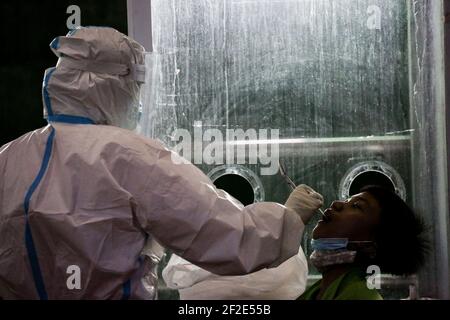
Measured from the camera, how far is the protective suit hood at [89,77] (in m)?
1.86

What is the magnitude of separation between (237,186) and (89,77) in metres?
0.78

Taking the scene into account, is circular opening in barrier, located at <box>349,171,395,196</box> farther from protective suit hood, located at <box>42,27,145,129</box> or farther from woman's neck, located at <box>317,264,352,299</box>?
protective suit hood, located at <box>42,27,145,129</box>

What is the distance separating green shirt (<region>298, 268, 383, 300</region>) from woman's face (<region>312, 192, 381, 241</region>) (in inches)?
4.1

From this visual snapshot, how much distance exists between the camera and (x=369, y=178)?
2404 mm

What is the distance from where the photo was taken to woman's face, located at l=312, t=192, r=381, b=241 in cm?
199

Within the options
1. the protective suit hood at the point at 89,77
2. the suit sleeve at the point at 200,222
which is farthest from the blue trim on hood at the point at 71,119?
the suit sleeve at the point at 200,222

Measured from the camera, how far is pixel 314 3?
→ 2.38m

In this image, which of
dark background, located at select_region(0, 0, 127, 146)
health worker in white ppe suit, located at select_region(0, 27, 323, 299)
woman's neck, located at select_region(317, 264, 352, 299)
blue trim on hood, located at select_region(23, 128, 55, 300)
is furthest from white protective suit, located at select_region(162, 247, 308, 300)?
dark background, located at select_region(0, 0, 127, 146)

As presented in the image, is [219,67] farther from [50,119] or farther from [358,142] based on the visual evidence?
[50,119]

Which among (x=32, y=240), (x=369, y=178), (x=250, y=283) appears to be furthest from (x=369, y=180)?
(x=32, y=240)

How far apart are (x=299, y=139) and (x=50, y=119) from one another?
0.90 meters

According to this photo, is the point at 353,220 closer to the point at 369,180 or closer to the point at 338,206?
the point at 338,206

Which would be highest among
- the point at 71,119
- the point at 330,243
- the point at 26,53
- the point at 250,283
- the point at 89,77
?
the point at 26,53

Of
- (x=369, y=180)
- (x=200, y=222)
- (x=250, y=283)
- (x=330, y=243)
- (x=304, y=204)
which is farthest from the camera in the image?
(x=369, y=180)
